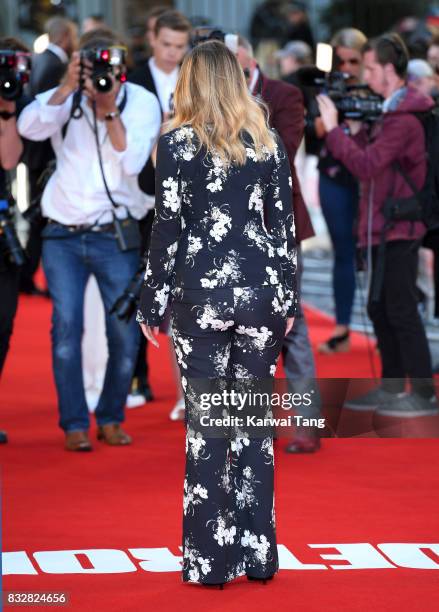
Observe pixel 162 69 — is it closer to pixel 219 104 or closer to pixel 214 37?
pixel 214 37

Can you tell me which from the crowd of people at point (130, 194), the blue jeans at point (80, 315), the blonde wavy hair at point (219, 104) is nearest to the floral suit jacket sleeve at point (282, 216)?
the blonde wavy hair at point (219, 104)

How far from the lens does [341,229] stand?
28.6 ft

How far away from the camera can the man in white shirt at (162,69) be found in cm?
688

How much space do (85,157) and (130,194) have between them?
0.29 metres

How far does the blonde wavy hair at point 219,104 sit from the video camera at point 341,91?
260 centimetres

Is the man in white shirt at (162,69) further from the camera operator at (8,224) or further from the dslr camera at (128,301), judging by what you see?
the camera operator at (8,224)

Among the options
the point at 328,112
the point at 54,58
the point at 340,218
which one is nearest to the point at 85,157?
the point at 328,112

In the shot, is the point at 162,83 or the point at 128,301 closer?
the point at 128,301

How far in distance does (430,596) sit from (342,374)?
409cm

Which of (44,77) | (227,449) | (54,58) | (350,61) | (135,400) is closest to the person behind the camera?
(227,449)

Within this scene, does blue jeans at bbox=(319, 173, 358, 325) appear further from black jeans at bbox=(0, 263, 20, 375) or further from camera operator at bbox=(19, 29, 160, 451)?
black jeans at bbox=(0, 263, 20, 375)

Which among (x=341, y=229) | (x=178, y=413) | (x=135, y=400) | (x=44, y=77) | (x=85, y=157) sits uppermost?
(x=44, y=77)

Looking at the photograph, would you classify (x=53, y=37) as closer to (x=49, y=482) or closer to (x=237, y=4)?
(x=49, y=482)

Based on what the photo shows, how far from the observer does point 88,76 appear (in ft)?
19.6
